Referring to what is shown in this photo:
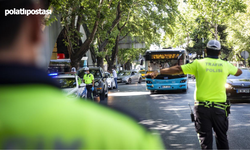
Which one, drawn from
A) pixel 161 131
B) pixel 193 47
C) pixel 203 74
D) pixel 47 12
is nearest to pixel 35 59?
pixel 47 12

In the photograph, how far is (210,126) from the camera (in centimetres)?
417

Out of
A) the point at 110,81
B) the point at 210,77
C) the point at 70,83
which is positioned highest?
the point at 210,77

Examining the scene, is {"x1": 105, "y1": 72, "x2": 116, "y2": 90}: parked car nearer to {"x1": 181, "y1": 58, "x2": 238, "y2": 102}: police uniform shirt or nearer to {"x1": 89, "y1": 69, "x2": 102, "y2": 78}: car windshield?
{"x1": 89, "y1": 69, "x2": 102, "y2": 78}: car windshield

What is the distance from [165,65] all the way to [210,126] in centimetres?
1520

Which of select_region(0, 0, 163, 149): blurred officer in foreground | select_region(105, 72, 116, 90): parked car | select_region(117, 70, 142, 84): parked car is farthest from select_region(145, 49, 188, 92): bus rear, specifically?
select_region(0, 0, 163, 149): blurred officer in foreground

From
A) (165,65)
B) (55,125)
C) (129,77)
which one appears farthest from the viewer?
(129,77)

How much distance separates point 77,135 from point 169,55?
16864mm

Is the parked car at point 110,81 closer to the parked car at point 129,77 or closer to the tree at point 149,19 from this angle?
the tree at point 149,19

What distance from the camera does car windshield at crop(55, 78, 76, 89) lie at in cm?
1119

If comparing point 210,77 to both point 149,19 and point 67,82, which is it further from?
point 149,19

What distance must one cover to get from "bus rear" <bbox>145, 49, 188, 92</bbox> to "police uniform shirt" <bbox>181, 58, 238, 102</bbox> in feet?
46.3

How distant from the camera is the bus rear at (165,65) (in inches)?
731

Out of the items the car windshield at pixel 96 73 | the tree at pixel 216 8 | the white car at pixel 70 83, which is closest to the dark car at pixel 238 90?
the white car at pixel 70 83

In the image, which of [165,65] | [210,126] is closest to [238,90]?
[165,65]
